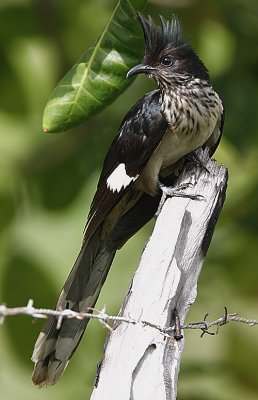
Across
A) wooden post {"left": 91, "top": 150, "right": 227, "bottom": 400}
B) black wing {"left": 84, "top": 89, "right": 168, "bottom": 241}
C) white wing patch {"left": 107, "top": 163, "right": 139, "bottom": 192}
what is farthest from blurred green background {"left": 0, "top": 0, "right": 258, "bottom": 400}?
wooden post {"left": 91, "top": 150, "right": 227, "bottom": 400}

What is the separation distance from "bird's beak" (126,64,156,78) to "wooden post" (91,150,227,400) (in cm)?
74

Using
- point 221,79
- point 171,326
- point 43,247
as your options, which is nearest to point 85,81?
point 171,326

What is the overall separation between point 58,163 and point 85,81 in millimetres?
1506

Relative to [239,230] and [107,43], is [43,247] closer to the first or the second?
[239,230]

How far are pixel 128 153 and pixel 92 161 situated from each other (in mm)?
972

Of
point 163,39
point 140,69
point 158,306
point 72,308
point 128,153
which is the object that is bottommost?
point 158,306

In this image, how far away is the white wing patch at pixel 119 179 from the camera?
4.04 metres

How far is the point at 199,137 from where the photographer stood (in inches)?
167

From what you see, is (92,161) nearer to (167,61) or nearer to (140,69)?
(167,61)

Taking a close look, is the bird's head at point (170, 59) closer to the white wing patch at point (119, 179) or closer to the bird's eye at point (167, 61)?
the bird's eye at point (167, 61)

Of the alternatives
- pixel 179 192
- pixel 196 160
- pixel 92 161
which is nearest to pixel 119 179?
pixel 196 160

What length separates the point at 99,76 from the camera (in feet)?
12.3

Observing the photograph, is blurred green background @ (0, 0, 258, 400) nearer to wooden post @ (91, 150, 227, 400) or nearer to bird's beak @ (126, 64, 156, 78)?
bird's beak @ (126, 64, 156, 78)

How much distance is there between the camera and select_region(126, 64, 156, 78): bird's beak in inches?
155
